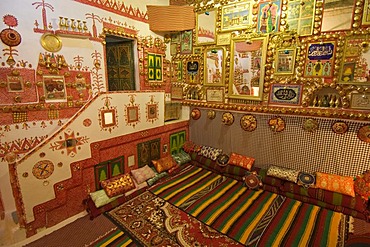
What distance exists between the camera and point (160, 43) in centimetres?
376

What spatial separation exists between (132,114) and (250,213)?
7.27 ft

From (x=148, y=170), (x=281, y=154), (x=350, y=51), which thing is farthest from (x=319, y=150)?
(x=148, y=170)

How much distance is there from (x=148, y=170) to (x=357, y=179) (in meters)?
3.01

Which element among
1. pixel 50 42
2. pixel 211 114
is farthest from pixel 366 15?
pixel 50 42

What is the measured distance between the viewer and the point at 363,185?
2.50 m

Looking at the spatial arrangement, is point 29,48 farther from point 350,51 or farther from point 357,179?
point 357,179

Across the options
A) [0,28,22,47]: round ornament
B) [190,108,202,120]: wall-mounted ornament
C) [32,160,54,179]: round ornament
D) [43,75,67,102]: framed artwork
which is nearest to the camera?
[0,28,22,47]: round ornament

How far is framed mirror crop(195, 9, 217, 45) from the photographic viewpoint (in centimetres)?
345

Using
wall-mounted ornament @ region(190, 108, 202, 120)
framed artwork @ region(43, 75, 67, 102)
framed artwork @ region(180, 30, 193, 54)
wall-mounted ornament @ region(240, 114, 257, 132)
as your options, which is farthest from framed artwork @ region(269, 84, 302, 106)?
framed artwork @ region(43, 75, 67, 102)

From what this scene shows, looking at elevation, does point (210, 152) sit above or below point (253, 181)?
above

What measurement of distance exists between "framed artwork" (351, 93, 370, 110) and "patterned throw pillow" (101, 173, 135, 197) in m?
3.24

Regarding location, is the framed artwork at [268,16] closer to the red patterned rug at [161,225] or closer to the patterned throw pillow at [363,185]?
the patterned throw pillow at [363,185]

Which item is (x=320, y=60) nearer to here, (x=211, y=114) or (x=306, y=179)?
(x=306, y=179)

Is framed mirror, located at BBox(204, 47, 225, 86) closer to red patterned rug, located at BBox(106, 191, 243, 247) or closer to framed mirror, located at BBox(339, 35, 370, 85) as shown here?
framed mirror, located at BBox(339, 35, 370, 85)
